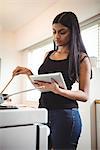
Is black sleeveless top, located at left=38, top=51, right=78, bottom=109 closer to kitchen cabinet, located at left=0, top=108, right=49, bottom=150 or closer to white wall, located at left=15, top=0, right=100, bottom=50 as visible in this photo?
kitchen cabinet, located at left=0, top=108, right=49, bottom=150

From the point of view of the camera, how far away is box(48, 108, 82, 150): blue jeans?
0.80 meters

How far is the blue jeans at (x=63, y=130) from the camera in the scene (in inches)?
31.5

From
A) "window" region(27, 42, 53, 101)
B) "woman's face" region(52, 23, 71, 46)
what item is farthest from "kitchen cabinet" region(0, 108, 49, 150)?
"window" region(27, 42, 53, 101)

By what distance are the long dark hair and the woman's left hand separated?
122 mm

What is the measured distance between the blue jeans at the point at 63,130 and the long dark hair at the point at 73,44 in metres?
0.16

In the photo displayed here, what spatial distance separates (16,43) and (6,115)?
2.72m

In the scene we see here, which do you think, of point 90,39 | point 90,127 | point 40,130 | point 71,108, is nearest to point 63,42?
point 71,108

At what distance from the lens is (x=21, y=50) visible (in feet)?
10.2

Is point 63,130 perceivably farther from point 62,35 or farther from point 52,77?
point 62,35

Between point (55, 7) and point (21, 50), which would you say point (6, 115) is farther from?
point (21, 50)

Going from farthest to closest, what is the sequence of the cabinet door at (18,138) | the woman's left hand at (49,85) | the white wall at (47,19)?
the white wall at (47,19), the woman's left hand at (49,85), the cabinet door at (18,138)

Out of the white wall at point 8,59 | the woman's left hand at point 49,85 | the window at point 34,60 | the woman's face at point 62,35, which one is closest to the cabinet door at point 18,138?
the woman's left hand at point 49,85

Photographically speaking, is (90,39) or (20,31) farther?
(20,31)

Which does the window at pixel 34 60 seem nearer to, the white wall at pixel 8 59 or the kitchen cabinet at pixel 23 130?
the white wall at pixel 8 59
